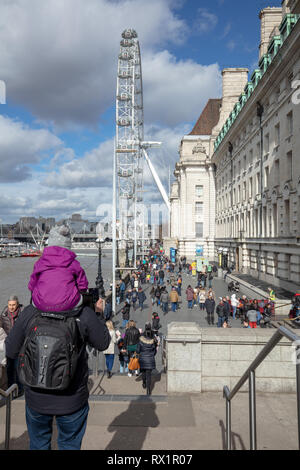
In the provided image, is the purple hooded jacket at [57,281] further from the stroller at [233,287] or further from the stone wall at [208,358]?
the stroller at [233,287]

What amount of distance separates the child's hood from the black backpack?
0.36m

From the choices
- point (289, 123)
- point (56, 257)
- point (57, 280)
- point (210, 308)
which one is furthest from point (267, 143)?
point (57, 280)

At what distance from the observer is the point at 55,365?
244cm

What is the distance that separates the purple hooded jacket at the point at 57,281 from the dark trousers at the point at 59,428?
778mm

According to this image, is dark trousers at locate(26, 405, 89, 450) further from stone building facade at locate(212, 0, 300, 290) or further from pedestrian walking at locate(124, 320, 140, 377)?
stone building facade at locate(212, 0, 300, 290)

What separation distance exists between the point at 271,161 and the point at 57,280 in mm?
26798

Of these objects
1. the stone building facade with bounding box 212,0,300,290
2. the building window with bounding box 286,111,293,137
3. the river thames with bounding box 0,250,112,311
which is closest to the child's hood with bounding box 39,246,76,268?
the stone building facade with bounding box 212,0,300,290

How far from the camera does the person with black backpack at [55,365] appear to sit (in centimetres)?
245

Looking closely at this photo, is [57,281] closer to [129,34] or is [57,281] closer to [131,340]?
[131,340]

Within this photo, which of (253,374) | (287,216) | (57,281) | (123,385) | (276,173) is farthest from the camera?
(276,173)

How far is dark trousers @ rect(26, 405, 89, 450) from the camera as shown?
104 inches

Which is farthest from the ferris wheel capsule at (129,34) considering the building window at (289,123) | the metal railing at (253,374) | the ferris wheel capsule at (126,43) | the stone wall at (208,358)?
the metal railing at (253,374)

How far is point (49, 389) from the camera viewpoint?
2480 mm
